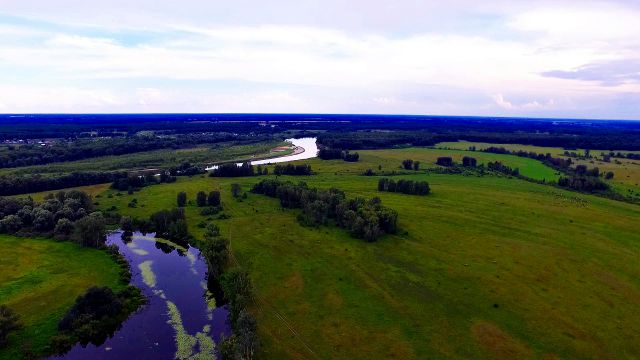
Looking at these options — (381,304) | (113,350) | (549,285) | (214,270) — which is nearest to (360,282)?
(381,304)

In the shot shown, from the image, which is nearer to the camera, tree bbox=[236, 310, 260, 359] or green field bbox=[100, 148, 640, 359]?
tree bbox=[236, 310, 260, 359]

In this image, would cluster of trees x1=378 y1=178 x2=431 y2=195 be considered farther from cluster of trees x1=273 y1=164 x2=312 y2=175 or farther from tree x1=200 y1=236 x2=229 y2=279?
tree x1=200 y1=236 x2=229 y2=279

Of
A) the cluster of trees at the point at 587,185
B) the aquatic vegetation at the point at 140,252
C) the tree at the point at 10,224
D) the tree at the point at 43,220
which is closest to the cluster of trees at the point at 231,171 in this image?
the tree at the point at 43,220

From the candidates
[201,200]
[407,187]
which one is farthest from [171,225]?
[407,187]

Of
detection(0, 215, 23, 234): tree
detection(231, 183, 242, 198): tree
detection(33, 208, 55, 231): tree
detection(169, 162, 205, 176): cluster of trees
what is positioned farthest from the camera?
detection(169, 162, 205, 176): cluster of trees

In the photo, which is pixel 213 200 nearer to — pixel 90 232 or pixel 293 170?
pixel 90 232

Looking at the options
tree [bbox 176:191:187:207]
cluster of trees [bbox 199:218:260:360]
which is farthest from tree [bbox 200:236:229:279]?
tree [bbox 176:191:187:207]
